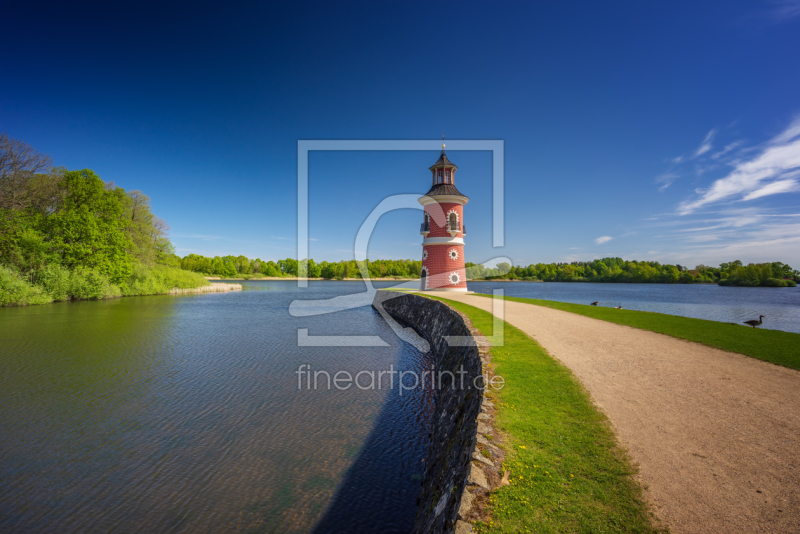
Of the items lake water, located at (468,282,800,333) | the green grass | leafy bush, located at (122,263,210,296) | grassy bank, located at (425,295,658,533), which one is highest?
leafy bush, located at (122,263,210,296)

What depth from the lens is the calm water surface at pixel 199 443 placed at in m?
5.39

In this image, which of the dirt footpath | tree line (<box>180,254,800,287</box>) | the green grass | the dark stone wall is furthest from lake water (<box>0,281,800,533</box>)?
tree line (<box>180,254,800,287</box>)

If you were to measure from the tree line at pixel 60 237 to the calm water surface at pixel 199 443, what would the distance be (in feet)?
65.0

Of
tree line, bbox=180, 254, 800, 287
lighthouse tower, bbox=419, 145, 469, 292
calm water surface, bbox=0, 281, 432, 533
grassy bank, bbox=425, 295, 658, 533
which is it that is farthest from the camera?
tree line, bbox=180, 254, 800, 287

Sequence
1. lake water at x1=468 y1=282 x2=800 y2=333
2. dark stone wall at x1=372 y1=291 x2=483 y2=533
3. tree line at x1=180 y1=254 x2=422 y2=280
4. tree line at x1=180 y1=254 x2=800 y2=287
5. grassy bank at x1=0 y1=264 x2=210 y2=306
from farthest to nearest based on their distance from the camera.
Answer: tree line at x1=180 y1=254 x2=422 y2=280, tree line at x1=180 y1=254 x2=800 y2=287, grassy bank at x1=0 y1=264 x2=210 y2=306, lake water at x1=468 y1=282 x2=800 y2=333, dark stone wall at x1=372 y1=291 x2=483 y2=533

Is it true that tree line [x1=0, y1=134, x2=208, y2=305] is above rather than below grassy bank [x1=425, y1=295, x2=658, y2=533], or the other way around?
above

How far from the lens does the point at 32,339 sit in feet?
50.1

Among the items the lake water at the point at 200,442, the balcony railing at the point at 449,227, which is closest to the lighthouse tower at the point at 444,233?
the balcony railing at the point at 449,227

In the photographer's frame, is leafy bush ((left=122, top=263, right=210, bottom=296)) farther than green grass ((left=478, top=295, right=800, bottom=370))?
Yes

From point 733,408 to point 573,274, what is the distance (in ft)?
410

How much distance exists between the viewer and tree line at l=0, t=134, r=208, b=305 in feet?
88.5

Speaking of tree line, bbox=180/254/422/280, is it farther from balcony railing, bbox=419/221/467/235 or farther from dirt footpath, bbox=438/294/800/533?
dirt footpath, bbox=438/294/800/533

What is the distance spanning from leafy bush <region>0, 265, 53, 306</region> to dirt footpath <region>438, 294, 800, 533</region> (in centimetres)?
3782

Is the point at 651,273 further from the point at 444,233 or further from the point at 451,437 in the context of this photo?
the point at 451,437
